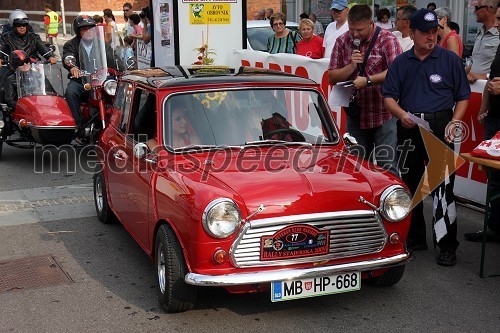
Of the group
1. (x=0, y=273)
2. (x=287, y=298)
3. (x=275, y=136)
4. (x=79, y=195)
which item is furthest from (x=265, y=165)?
(x=79, y=195)

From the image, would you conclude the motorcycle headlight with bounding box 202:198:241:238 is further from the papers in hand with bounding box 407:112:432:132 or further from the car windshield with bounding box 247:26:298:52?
the car windshield with bounding box 247:26:298:52

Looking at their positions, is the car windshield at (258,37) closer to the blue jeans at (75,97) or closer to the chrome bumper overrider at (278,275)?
the blue jeans at (75,97)

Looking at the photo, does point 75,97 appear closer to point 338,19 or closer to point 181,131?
point 338,19

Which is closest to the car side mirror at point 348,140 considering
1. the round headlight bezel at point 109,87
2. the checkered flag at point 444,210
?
the checkered flag at point 444,210

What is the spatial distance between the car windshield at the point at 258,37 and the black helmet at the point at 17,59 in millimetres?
5559

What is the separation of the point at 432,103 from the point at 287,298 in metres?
2.26

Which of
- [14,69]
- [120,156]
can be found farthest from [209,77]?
[14,69]

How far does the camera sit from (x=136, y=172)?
5.44m

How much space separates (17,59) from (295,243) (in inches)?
287

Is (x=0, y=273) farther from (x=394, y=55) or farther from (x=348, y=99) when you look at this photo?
(x=394, y=55)

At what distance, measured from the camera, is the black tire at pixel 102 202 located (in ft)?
22.4

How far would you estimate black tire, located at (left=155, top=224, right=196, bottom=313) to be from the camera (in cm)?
448

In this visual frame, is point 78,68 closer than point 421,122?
No

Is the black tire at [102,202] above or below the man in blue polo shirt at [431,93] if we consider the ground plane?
below
